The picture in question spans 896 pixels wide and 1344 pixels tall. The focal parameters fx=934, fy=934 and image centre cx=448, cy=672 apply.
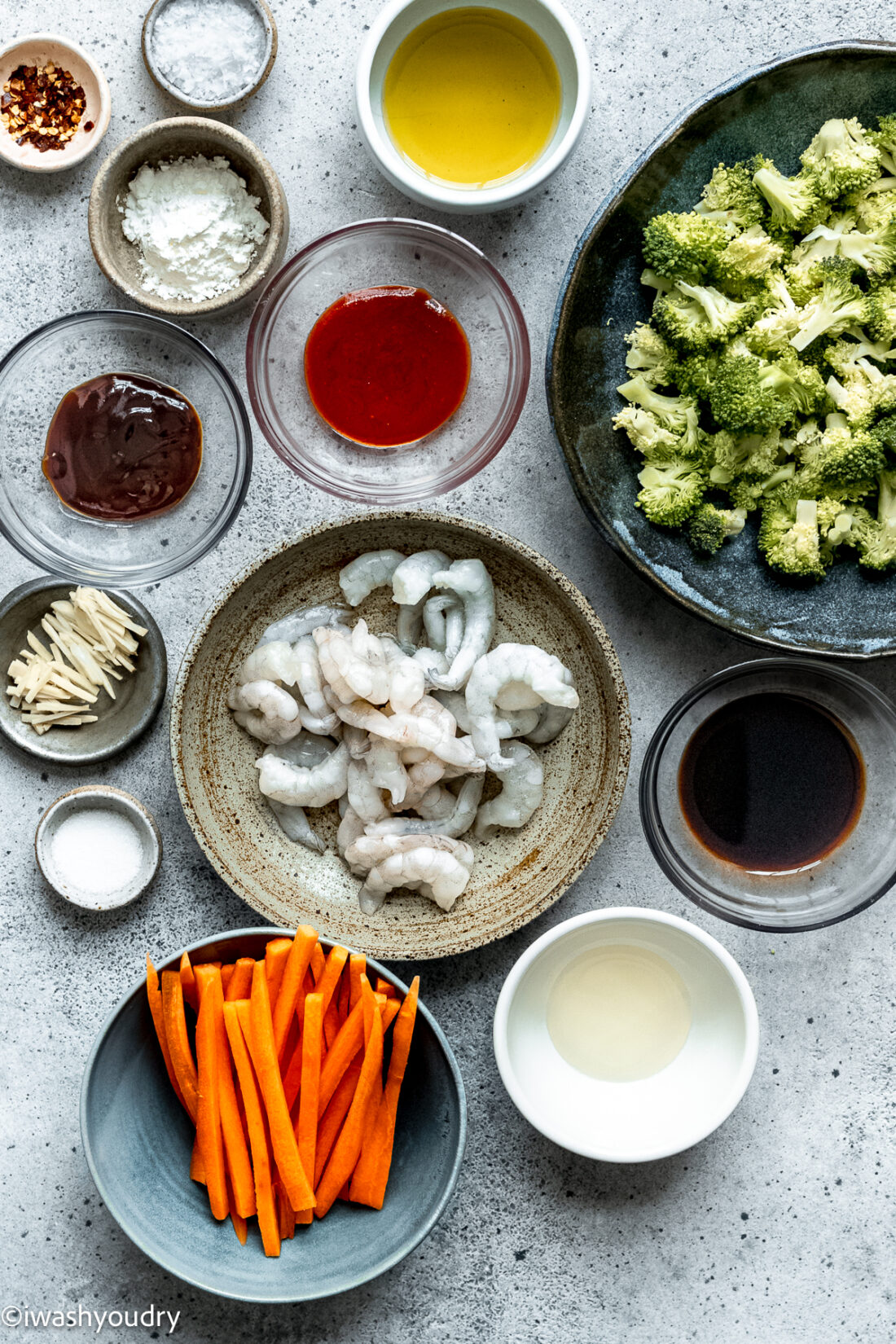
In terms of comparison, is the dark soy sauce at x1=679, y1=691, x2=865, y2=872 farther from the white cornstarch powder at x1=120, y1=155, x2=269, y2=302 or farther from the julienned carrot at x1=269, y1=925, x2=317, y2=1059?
the white cornstarch powder at x1=120, y1=155, x2=269, y2=302

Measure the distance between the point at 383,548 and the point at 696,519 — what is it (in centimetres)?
59

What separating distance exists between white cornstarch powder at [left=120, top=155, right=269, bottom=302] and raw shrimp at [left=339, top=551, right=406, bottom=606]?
566 mm

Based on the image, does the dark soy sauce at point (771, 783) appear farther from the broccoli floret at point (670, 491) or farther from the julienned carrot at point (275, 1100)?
the julienned carrot at point (275, 1100)

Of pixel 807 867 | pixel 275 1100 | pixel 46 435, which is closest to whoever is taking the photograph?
pixel 275 1100

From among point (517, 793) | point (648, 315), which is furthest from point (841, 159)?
point (517, 793)

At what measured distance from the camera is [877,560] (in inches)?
67.7

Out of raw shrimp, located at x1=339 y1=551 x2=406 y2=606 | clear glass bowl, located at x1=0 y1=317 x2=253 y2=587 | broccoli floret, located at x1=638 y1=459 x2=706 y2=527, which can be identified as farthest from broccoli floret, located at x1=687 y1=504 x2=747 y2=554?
clear glass bowl, located at x1=0 y1=317 x2=253 y2=587

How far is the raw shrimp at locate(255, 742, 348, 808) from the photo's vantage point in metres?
1.76

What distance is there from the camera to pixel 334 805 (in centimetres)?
186

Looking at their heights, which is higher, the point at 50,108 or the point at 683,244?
the point at 50,108

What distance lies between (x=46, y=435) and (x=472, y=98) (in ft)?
3.33

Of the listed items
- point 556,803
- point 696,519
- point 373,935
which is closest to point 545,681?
point 556,803

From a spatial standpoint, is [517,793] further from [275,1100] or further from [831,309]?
[831,309]

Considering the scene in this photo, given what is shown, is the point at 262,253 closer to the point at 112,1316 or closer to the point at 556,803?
the point at 556,803
